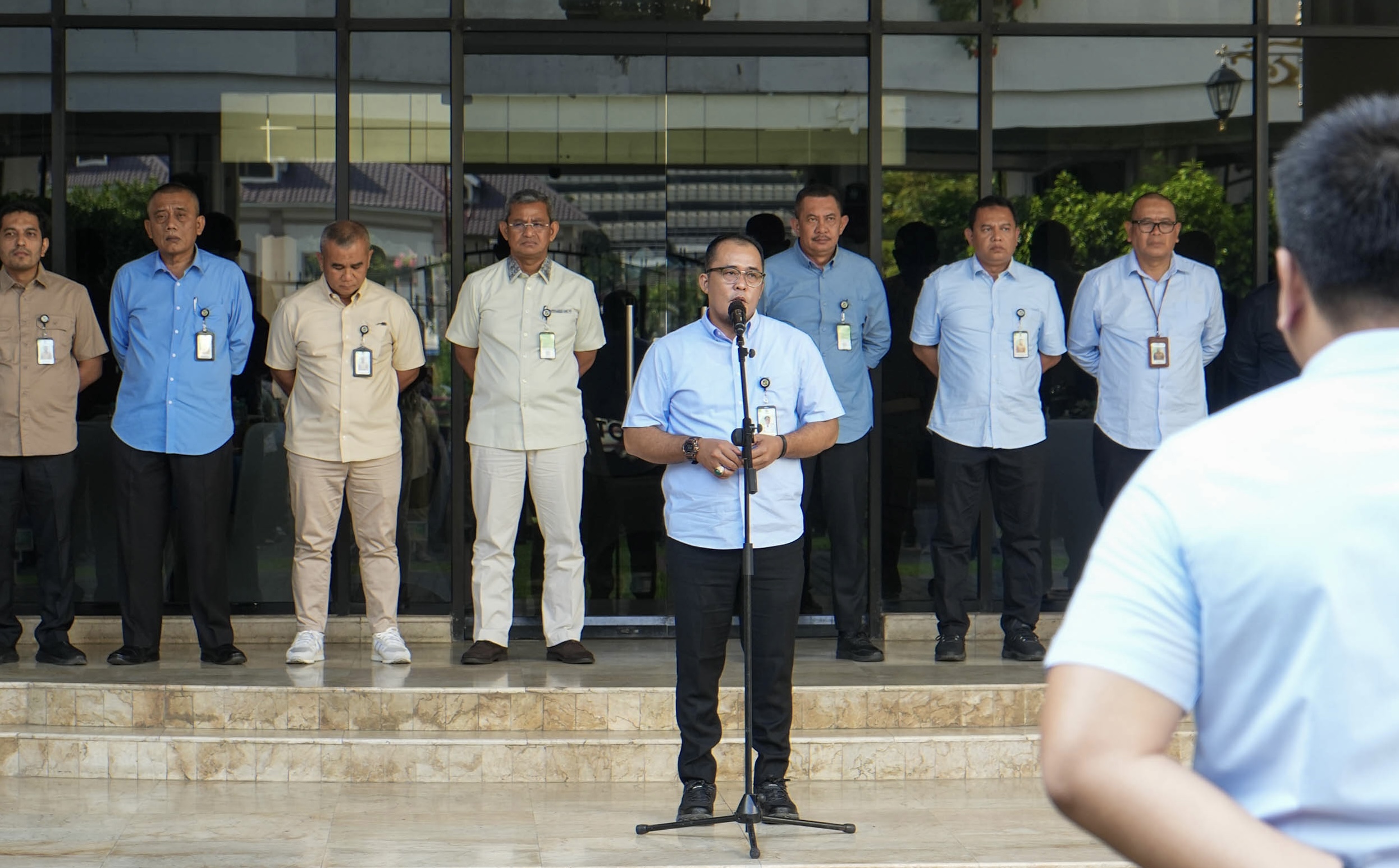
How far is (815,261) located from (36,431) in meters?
3.17

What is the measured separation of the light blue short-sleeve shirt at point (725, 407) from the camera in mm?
4242

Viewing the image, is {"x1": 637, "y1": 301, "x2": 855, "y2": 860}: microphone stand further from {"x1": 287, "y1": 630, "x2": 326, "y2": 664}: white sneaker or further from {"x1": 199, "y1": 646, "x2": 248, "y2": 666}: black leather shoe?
{"x1": 199, "y1": 646, "x2": 248, "y2": 666}: black leather shoe

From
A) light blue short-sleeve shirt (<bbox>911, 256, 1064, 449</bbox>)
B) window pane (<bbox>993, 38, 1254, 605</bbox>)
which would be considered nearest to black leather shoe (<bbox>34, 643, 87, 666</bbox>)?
light blue short-sleeve shirt (<bbox>911, 256, 1064, 449</bbox>)

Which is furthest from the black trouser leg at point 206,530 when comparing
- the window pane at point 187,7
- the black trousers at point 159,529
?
the window pane at point 187,7

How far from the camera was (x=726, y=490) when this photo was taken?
13.9 ft

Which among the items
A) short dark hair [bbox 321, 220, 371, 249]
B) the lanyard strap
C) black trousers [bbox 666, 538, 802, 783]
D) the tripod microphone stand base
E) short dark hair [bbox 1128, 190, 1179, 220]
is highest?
short dark hair [bbox 1128, 190, 1179, 220]

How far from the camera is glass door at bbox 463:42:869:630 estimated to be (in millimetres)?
6461

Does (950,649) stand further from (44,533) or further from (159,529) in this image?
(44,533)

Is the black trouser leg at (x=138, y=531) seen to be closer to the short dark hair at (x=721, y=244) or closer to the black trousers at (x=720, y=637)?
the black trousers at (x=720, y=637)

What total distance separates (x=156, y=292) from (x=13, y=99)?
1.38 m

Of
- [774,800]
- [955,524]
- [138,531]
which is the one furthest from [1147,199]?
[138,531]

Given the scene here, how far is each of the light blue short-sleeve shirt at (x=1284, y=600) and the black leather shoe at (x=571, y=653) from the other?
4.97 metres

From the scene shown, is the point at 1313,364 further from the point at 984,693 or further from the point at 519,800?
the point at 984,693

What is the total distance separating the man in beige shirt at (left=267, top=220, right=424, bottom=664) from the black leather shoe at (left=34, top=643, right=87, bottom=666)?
2.59 ft
